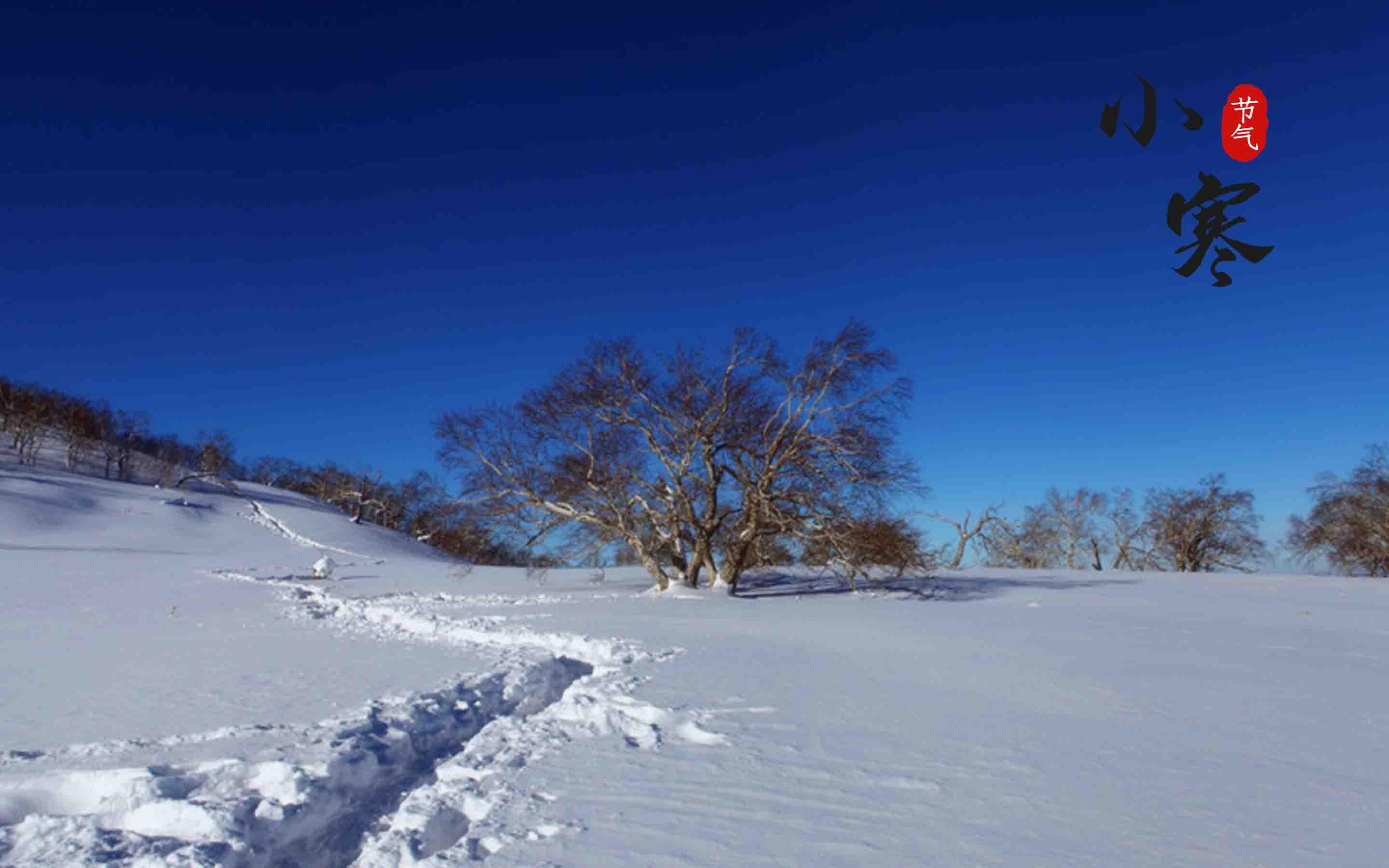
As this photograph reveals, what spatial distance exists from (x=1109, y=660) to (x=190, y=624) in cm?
1213

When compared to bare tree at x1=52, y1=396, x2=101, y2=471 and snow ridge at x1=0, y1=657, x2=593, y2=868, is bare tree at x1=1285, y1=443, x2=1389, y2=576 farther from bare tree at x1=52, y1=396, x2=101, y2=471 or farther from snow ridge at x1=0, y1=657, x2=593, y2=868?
bare tree at x1=52, y1=396, x2=101, y2=471

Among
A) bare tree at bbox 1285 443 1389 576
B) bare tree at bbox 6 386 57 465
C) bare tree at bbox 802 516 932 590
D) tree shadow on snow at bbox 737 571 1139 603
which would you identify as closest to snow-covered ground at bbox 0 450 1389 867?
bare tree at bbox 802 516 932 590

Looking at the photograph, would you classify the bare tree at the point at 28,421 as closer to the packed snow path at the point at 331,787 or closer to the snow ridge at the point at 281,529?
the snow ridge at the point at 281,529

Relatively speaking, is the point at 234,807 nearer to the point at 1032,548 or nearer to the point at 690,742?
the point at 690,742

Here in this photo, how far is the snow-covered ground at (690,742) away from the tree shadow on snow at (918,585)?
18.3 ft

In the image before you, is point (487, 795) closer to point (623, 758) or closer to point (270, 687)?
point (623, 758)

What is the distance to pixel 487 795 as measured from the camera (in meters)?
3.81

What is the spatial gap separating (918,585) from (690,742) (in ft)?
49.5

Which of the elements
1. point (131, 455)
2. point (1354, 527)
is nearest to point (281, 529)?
Answer: point (131, 455)

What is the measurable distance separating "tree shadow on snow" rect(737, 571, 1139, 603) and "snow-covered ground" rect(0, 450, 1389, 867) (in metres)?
5.59

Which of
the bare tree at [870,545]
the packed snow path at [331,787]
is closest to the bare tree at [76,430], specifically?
the bare tree at [870,545]

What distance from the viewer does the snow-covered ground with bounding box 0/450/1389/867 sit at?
3.28 meters

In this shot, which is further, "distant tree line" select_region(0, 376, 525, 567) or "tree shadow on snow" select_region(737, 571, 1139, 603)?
"distant tree line" select_region(0, 376, 525, 567)

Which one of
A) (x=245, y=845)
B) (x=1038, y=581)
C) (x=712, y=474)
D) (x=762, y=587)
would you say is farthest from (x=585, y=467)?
(x=245, y=845)
